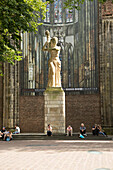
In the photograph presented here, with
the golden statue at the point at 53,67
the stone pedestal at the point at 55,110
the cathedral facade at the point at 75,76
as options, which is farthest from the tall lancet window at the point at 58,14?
the stone pedestal at the point at 55,110

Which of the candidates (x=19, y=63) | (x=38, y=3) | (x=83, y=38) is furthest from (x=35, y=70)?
(x=38, y=3)

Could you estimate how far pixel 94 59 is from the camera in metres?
27.7

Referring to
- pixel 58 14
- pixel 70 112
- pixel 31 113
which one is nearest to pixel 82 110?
pixel 70 112

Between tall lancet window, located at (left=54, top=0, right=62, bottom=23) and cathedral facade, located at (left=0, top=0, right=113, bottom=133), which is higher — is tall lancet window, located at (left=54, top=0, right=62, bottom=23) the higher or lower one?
the higher one

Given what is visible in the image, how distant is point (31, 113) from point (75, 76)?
5.63 m

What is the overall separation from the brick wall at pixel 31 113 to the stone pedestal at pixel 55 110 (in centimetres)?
782

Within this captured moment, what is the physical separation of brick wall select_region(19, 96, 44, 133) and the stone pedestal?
308 inches

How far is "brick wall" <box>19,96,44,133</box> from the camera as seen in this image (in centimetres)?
2780

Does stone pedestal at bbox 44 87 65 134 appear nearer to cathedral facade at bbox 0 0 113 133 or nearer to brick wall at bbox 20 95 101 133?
cathedral facade at bbox 0 0 113 133

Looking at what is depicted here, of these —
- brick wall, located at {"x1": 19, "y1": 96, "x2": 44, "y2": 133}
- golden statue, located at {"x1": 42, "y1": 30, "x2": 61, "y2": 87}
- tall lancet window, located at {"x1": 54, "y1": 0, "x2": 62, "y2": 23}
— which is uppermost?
tall lancet window, located at {"x1": 54, "y1": 0, "x2": 62, "y2": 23}

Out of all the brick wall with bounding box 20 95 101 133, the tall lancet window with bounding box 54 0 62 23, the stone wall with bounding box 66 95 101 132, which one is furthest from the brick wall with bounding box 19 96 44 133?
the tall lancet window with bounding box 54 0 62 23

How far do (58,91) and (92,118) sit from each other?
797 centimetres

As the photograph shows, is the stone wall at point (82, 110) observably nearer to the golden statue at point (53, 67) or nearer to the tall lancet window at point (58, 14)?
the golden statue at point (53, 67)

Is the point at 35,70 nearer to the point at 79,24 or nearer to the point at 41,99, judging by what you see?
the point at 41,99
